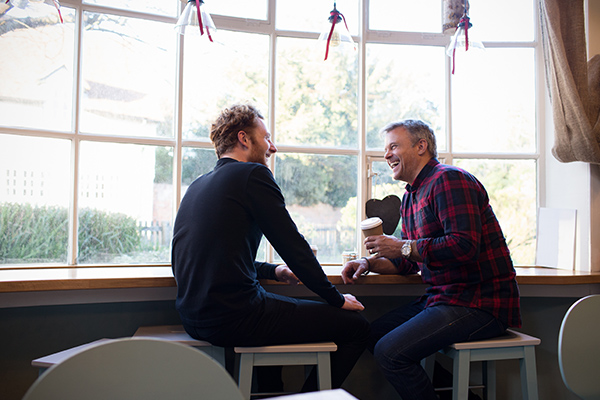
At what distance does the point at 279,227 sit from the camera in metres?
1.73

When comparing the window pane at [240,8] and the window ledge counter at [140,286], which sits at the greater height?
the window pane at [240,8]

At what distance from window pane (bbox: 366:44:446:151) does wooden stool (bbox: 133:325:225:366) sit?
5.82ft

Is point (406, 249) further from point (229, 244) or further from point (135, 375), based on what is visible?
point (135, 375)

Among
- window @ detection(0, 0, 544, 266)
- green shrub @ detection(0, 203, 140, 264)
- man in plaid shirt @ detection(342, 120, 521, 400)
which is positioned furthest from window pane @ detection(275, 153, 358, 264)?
green shrub @ detection(0, 203, 140, 264)

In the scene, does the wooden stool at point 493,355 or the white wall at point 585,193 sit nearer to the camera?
the wooden stool at point 493,355

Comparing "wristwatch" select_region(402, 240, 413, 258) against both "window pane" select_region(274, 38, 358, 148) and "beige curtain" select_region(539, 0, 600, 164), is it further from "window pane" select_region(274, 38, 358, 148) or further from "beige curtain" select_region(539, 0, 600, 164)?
"beige curtain" select_region(539, 0, 600, 164)

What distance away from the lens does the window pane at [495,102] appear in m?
3.19

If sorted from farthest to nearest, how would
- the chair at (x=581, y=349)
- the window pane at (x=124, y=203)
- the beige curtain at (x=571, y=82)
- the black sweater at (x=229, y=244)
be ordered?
the window pane at (x=124, y=203), the beige curtain at (x=571, y=82), the black sweater at (x=229, y=244), the chair at (x=581, y=349)

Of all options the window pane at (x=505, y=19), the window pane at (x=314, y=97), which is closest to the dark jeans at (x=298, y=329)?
the window pane at (x=314, y=97)

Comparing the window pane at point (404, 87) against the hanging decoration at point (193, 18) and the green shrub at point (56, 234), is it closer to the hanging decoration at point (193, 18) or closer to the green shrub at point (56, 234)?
the hanging decoration at point (193, 18)

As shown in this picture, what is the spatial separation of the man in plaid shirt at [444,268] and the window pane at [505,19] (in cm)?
155

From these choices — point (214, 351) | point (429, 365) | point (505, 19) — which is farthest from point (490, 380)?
point (505, 19)

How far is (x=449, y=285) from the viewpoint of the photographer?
78.3 inches

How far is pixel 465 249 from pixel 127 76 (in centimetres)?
218
